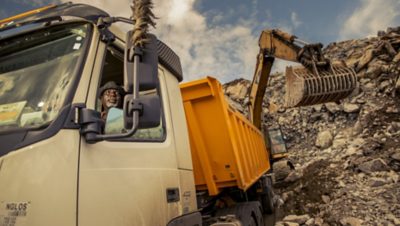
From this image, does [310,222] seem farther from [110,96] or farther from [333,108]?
[333,108]

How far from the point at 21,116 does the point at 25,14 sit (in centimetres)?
87

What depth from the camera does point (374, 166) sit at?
9.74 m

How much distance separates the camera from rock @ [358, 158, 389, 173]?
9625mm

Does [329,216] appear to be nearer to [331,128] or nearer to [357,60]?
[331,128]

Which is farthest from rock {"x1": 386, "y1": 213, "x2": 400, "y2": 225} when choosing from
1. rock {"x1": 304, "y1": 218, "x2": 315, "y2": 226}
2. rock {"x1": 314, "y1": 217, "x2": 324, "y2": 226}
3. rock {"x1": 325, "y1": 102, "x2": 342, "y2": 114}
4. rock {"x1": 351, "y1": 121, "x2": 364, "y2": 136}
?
rock {"x1": 325, "y1": 102, "x2": 342, "y2": 114}

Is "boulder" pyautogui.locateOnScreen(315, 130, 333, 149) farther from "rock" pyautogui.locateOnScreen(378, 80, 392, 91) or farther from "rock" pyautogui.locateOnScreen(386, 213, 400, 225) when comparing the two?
"rock" pyautogui.locateOnScreen(386, 213, 400, 225)

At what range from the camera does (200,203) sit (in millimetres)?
3830

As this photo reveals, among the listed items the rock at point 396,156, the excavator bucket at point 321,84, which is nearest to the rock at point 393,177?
the rock at point 396,156

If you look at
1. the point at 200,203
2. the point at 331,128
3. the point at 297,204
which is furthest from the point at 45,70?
the point at 331,128

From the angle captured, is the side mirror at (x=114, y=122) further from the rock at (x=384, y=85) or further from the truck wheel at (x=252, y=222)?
the rock at (x=384, y=85)

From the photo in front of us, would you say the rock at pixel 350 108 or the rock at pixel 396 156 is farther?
the rock at pixel 350 108

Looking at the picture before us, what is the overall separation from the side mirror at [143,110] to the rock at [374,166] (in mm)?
9625

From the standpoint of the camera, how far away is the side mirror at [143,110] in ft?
5.42

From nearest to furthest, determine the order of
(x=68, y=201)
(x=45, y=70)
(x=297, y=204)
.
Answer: (x=68, y=201)
(x=45, y=70)
(x=297, y=204)
